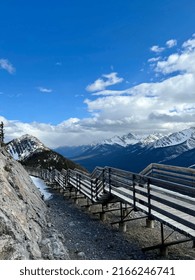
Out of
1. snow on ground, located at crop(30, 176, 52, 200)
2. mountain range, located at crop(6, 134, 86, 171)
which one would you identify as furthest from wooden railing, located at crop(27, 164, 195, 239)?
mountain range, located at crop(6, 134, 86, 171)

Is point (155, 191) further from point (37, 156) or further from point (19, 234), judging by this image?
point (37, 156)

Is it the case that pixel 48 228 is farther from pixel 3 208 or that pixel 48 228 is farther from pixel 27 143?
pixel 27 143

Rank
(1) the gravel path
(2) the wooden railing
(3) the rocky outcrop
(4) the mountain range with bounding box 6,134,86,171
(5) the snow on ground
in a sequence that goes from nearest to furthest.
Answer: (3) the rocky outcrop → (2) the wooden railing → (1) the gravel path → (5) the snow on ground → (4) the mountain range with bounding box 6,134,86,171

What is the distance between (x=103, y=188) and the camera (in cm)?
1852

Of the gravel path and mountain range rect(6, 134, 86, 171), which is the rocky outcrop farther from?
mountain range rect(6, 134, 86, 171)

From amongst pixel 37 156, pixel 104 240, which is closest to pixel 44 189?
pixel 104 240

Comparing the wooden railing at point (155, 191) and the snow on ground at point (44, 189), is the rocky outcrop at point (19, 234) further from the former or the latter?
the snow on ground at point (44, 189)

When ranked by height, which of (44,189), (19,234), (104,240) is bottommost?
(44,189)

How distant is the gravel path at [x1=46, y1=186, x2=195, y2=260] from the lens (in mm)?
12086

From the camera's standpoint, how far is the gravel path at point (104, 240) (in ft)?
39.7

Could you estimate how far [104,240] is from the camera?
564 inches

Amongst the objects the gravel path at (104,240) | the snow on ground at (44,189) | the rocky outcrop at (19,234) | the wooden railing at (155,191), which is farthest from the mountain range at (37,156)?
the rocky outcrop at (19,234)
